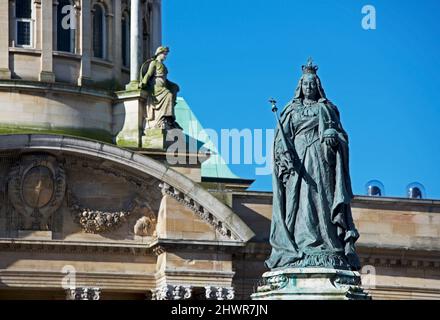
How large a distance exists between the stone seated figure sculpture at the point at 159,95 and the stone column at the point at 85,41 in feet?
8.70

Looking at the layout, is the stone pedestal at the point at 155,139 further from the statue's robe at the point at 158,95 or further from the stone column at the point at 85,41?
the stone column at the point at 85,41

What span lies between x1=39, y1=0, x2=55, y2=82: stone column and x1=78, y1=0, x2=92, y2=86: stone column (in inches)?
44.7

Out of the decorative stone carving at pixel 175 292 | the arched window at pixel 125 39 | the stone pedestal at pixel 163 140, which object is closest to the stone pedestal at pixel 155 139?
the stone pedestal at pixel 163 140

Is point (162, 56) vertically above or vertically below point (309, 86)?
above

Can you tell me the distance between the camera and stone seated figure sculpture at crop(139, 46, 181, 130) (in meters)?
56.3

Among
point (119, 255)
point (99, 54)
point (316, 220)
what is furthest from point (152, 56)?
point (316, 220)

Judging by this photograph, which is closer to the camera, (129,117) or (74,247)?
(74,247)

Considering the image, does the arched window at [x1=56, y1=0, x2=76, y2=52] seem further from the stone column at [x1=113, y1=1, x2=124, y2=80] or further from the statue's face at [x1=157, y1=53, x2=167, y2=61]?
the statue's face at [x1=157, y1=53, x2=167, y2=61]

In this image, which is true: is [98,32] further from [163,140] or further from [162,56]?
[163,140]

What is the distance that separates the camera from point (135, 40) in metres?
61.0

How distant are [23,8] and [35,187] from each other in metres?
10.2

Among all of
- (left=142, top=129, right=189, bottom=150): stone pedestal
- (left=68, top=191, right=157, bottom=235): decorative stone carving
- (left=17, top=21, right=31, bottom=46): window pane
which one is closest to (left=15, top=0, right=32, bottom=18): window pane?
(left=17, top=21, right=31, bottom=46): window pane

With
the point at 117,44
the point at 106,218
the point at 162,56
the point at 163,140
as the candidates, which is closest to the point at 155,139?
→ the point at 163,140
